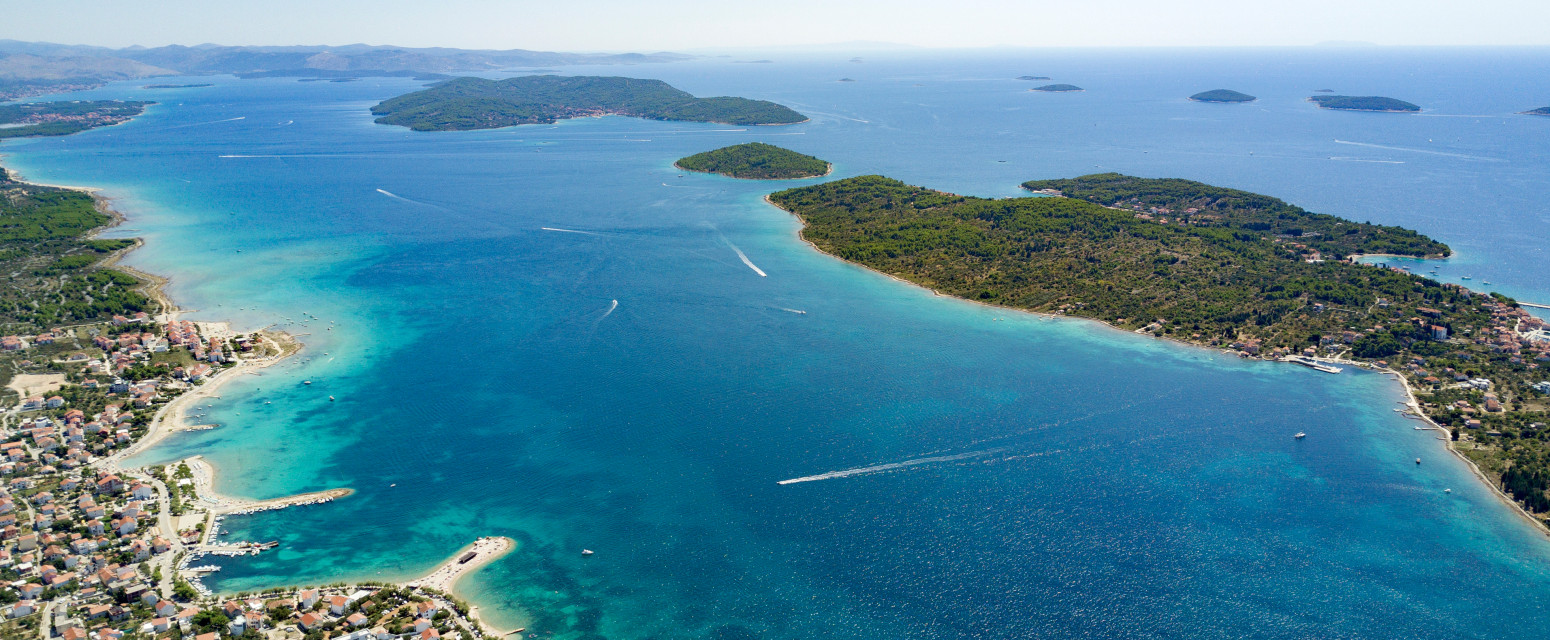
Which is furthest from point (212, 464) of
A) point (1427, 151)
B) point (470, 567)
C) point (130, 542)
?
point (1427, 151)

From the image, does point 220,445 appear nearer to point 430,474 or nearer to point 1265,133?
point 430,474

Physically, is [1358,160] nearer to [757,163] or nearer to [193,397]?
[757,163]

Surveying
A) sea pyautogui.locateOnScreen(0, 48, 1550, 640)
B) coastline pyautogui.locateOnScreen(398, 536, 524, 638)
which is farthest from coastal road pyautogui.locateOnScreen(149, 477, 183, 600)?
coastline pyautogui.locateOnScreen(398, 536, 524, 638)

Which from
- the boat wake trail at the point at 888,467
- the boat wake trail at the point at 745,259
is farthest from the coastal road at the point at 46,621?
the boat wake trail at the point at 745,259

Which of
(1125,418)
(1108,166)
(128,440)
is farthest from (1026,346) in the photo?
(1108,166)

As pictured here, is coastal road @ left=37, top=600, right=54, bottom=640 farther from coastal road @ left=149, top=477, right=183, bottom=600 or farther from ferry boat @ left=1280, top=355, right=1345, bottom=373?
ferry boat @ left=1280, top=355, right=1345, bottom=373

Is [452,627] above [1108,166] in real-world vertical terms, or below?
below

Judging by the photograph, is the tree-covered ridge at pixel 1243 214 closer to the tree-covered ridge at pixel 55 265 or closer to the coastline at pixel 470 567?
the coastline at pixel 470 567
